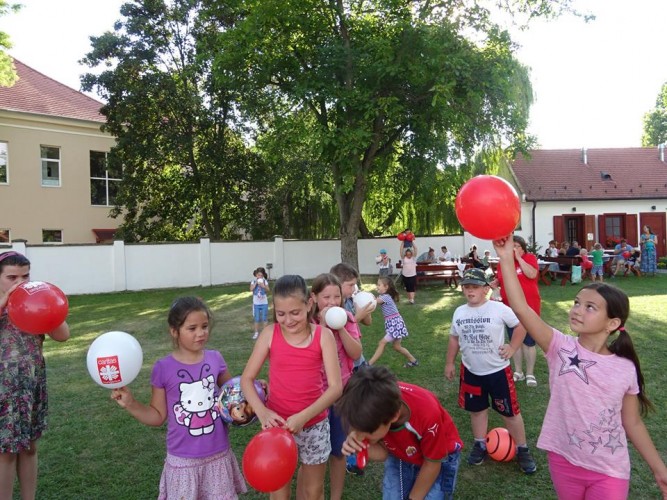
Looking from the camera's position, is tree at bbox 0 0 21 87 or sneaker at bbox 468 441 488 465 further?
tree at bbox 0 0 21 87

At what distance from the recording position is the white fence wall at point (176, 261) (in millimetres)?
15633

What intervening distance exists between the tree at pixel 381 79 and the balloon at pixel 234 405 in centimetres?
1177

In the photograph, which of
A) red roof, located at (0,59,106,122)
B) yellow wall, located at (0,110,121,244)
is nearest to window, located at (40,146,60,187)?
yellow wall, located at (0,110,121,244)

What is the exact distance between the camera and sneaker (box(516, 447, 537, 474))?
363 cm

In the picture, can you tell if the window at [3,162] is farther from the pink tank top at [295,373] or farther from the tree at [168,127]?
the pink tank top at [295,373]

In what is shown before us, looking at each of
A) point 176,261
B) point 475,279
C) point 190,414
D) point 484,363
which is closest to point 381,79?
point 176,261

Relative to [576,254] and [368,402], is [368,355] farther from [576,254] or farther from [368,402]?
[576,254]

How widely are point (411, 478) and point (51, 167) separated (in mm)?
22552

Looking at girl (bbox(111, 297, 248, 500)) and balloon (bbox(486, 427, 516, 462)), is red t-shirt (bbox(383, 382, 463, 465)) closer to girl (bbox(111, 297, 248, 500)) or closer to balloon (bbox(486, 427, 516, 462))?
girl (bbox(111, 297, 248, 500))

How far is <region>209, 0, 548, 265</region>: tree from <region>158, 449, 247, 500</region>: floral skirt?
1192cm

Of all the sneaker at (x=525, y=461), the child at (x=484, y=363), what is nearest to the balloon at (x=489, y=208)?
the child at (x=484, y=363)

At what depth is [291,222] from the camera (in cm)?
2384

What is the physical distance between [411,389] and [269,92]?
53.2 ft

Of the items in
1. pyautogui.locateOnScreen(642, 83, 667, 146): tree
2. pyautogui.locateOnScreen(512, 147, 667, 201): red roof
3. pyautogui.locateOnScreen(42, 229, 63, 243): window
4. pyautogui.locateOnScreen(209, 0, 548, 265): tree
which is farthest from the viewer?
pyautogui.locateOnScreen(642, 83, 667, 146): tree
